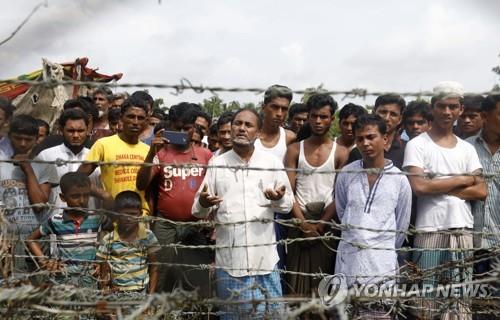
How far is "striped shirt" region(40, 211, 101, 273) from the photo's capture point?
139 inches

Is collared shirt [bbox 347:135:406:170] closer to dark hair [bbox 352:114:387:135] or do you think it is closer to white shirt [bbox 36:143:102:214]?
dark hair [bbox 352:114:387:135]

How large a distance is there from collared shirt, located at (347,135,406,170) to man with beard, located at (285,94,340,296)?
0.45ft

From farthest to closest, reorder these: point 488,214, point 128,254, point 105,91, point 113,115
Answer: point 113,115 → point 105,91 → point 488,214 → point 128,254

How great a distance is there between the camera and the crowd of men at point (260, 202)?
11.4 ft

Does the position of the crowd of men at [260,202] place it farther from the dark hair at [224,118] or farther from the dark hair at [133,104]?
the dark hair at [224,118]

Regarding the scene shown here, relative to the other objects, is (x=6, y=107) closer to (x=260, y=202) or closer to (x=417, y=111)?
(x=260, y=202)

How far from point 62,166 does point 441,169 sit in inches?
104

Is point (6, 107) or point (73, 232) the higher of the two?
point (6, 107)

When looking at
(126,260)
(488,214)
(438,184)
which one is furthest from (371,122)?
(126,260)

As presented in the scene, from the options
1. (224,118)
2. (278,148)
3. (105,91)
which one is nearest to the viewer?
(278,148)

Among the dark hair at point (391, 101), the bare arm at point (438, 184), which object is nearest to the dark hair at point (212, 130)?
the dark hair at point (391, 101)

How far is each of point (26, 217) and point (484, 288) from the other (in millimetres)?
3169

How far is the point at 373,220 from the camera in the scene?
11.7 feet

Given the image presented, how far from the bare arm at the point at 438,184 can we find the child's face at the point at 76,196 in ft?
7.00
